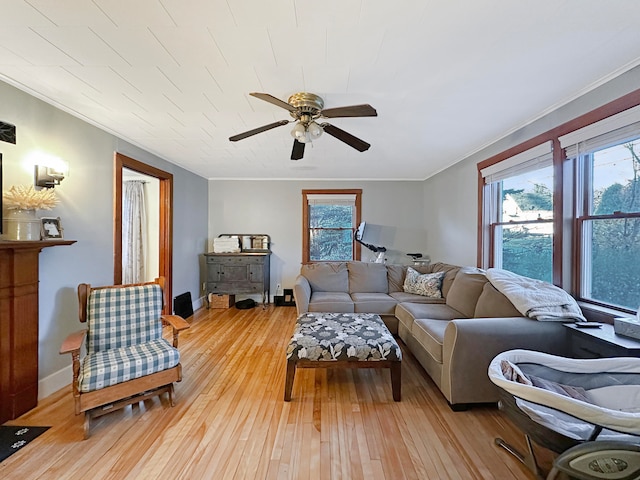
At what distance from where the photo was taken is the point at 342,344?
2.41 metres

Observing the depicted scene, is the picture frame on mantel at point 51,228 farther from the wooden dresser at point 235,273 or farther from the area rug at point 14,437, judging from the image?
the wooden dresser at point 235,273

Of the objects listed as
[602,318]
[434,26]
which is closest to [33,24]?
[434,26]

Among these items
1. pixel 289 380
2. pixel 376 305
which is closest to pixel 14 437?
pixel 289 380

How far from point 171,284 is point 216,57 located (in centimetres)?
352

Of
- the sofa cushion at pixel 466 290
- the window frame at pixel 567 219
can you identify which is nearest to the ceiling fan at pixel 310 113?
the window frame at pixel 567 219

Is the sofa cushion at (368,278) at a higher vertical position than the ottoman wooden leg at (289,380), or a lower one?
higher

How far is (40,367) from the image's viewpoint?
2.35 metres

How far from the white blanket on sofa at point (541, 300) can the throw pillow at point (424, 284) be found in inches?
53.3

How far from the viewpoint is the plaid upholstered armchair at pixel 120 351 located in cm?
197

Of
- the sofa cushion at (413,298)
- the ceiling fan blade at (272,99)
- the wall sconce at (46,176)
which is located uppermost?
the ceiling fan blade at (272,99)

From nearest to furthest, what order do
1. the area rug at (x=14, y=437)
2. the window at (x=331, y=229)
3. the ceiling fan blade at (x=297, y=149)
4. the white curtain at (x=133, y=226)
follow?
the area rug at (x=14, y=437) → the ceiling fan blade at (x=297, y=149) → the white curtain at (x=133, y=226) → the window at (x=331, y=229)

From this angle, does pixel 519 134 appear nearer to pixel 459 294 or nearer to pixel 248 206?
pixel 459 294

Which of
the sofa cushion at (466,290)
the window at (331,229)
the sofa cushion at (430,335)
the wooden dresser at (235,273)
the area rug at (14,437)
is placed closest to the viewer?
the area rug at (14,437)

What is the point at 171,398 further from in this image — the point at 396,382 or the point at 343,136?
the point at 343,136
